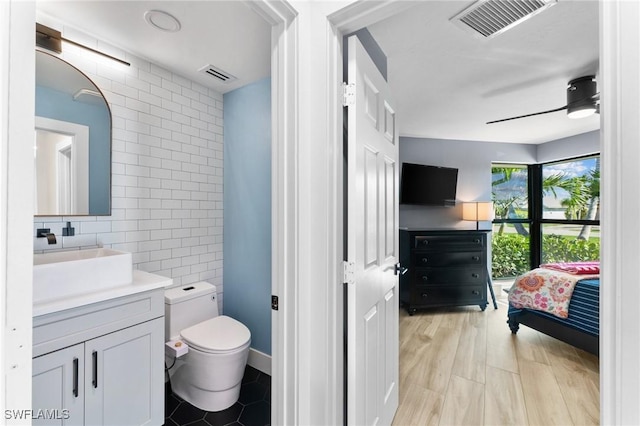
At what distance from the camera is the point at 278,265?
1211 millimetres

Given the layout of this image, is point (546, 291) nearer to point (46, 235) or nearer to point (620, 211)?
point (620, 211)

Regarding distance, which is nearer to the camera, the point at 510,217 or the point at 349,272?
the point at 349,272

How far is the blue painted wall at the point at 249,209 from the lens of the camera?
7.49 feet

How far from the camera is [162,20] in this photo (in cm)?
163

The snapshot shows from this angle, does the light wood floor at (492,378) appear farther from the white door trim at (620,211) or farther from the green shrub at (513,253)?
the green shrub at (513,253)

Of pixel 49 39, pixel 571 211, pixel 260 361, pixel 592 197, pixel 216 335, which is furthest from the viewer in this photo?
pixel 571 211

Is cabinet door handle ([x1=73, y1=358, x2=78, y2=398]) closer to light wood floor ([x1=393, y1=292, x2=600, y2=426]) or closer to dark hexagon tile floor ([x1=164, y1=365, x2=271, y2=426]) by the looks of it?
dark hexagon tile floor ([x1=164, y1=365, x2=271, y2=426])

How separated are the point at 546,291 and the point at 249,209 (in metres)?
2.62

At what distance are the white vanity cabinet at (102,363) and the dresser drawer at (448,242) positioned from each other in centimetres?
284

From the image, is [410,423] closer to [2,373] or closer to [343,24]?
[2,373]

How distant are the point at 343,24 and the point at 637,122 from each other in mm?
957

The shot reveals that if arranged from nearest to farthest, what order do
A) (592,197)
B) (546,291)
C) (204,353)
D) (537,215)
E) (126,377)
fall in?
(126,377), (204,353), (546,291), (592,197), (537,215)

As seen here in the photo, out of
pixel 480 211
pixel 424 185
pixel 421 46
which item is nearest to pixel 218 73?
pixel 421 46

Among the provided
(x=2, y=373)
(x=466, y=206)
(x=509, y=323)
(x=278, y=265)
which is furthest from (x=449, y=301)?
(x=2, y=373)
